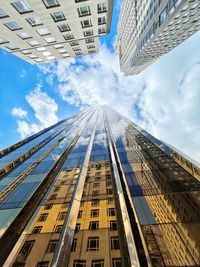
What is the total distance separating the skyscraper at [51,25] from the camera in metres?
20.0

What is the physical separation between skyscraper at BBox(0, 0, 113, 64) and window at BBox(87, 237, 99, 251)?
72.1 feet

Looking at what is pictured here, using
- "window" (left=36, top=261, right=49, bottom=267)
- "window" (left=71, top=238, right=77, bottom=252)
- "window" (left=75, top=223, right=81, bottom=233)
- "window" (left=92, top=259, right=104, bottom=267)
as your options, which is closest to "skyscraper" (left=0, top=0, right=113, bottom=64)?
"window" (left=75, top=223, right=81, bottom=233)

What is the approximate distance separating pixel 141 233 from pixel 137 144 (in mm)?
15853

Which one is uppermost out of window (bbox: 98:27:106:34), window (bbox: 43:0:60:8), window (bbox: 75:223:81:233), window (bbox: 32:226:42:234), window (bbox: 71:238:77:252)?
window (bbox: 43:0:60:8)

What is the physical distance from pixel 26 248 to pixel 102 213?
4636 mm

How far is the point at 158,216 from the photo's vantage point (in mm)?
10750

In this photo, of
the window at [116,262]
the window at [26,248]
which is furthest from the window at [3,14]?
the window at [116,262]

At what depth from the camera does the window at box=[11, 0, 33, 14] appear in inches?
737

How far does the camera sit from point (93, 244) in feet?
31.3

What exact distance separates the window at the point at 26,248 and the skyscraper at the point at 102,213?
5 centimetres

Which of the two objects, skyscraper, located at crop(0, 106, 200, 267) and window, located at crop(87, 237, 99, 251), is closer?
skyscraper, located at crop(0, 106, 200, 267)

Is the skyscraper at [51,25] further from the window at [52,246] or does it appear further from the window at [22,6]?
the window at [52,246]

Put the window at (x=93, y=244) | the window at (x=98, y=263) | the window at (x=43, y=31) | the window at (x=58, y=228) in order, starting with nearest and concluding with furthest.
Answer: the window at (x=98, y=263) < the window at (x=93, y=244) < the window at (x=58, y=228) < the window at (x=43, y=31)

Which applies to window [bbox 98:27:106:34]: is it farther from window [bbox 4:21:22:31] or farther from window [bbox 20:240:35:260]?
window [bbox 20:240:35:260]
